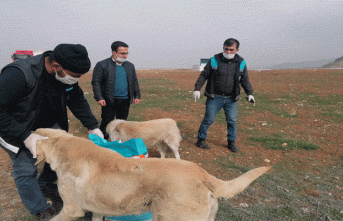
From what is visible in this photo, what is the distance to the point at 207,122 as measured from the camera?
228 inches

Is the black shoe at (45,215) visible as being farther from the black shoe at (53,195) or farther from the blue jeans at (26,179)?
the black shoe at (53,195)

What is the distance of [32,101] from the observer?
2.44 meters

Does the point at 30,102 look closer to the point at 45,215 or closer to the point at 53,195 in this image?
the point at 45,215

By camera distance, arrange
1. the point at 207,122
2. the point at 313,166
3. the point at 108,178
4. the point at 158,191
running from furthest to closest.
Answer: the point at 207,122 → the point at 313,166 → the point at 108,178 → the point at 158,191

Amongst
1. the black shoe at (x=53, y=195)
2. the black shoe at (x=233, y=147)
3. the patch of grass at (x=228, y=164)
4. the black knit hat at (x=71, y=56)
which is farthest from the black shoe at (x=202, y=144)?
the black knit hat at (x=71, y=56)

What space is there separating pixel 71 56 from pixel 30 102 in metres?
0.70

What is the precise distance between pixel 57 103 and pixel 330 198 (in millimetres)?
4311

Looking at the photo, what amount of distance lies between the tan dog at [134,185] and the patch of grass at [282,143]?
13.8 ft

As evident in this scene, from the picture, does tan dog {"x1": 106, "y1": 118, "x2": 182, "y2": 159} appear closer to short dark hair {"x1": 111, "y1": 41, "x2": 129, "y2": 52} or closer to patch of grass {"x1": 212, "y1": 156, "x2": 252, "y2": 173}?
patch of grass {"x1": 212, "y1": 156, "x2": 252, "y2": 173}

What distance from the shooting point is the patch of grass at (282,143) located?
18.8 feet

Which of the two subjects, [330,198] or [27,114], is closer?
[27,114]

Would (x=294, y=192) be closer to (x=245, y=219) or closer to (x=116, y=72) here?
(x=245, y=219)

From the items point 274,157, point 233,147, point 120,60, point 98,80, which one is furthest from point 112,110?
point 274,157

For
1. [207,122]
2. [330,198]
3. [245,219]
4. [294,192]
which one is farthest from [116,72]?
[330,198]
